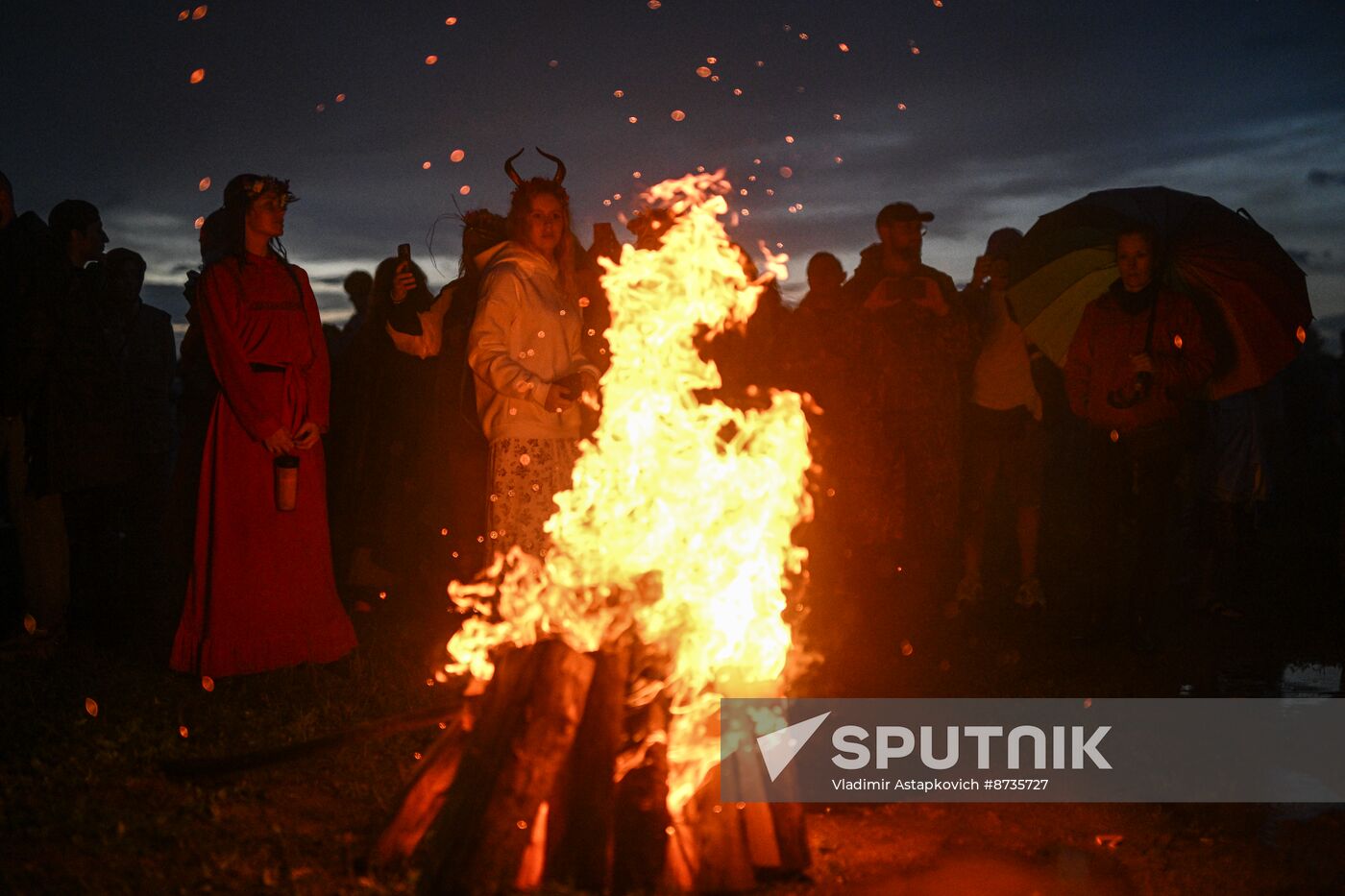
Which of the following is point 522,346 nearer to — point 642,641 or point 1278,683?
point 642,641

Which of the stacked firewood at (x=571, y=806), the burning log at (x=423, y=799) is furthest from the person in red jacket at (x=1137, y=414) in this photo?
A: the burning log at (x=423, y=799)

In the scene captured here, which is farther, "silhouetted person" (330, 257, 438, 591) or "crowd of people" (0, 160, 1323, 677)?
"silhouetted person" (330, 257, 438, 591)

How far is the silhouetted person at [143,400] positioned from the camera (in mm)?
8672

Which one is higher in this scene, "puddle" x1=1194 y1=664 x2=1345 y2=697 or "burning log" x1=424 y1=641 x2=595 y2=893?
"burning log" x1=424 y1=641 x2=595 y2=893

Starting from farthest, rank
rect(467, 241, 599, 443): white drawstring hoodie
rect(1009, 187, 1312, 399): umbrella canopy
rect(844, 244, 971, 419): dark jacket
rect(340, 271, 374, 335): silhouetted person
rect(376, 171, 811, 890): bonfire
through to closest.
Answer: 1. rect(340, 271, 374, 335): silhouetted person
2. rect(844, 244, 971, 419): dark jacket
3. rect(1009, 187, 1312, 399): umbrella canopy
4. rect(467, 241, 599, 443): white drawstring hoodie
5. rect(376, 171, 811, 890): bonfire

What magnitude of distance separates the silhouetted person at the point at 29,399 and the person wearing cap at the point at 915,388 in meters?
5.22

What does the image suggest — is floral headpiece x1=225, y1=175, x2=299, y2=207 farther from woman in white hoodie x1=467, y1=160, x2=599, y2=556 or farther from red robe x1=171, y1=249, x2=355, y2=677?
woman in white hoodie x1=467, y1=160, x2=599, y2=556

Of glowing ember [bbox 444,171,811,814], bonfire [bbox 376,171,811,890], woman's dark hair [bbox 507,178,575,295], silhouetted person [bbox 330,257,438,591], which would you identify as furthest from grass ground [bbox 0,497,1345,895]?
woman's dark hair [bbox 507,178,575,295]

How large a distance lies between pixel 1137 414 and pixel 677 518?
4.14 metres

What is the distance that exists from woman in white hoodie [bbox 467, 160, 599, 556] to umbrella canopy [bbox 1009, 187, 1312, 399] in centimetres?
378

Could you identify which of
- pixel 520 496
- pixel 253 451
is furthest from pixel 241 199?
pixel 520 496

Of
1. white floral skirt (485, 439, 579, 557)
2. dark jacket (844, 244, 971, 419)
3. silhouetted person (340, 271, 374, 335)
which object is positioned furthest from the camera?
silhouetted person (340, 271, 374, 335)

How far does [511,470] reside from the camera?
6.04 meters

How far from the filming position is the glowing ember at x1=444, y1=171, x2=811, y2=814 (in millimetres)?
4641
